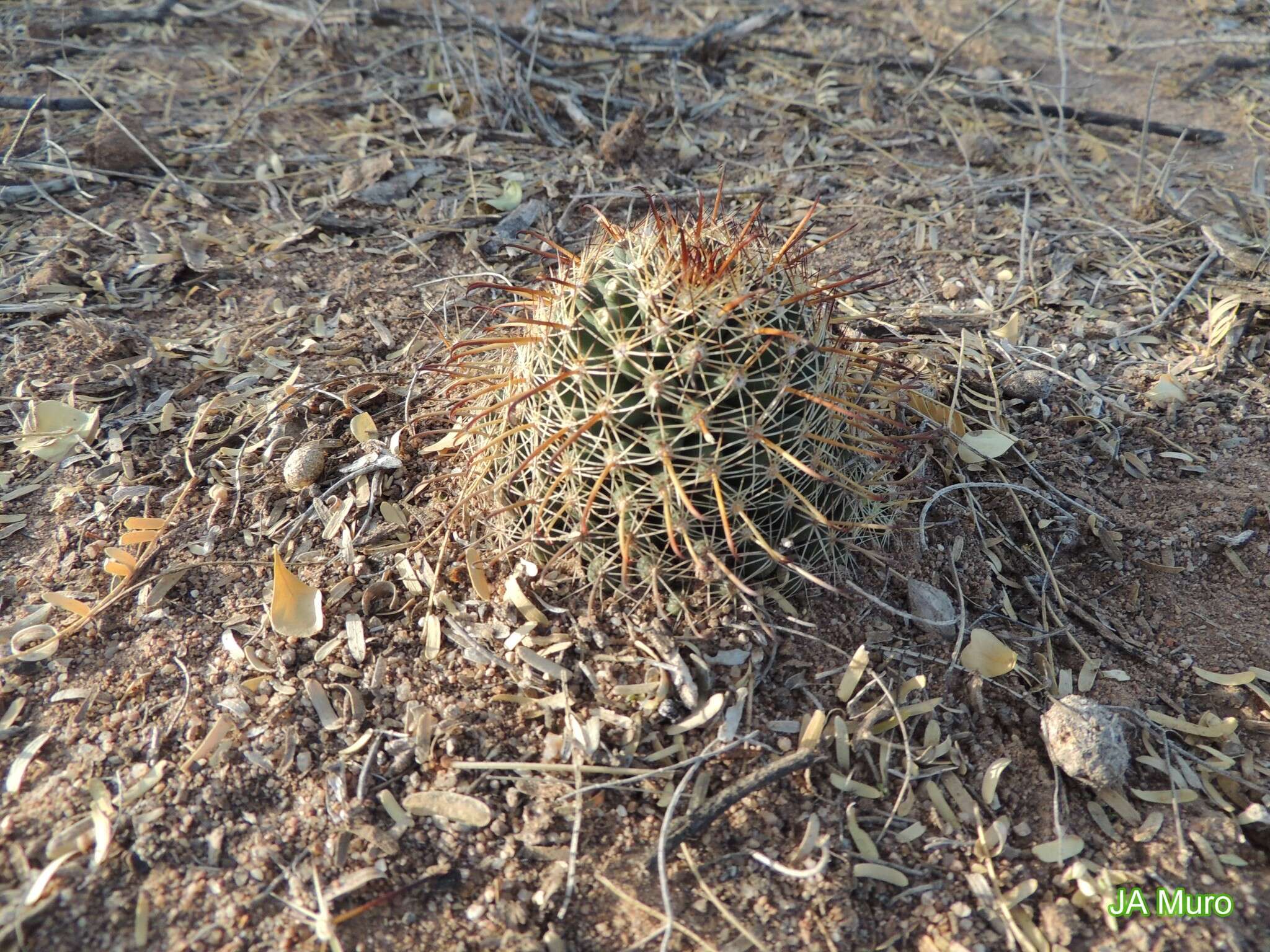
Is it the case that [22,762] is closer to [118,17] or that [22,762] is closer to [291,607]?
[291,607]

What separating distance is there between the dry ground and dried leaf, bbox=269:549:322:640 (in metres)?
0.05

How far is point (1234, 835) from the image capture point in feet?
7.10

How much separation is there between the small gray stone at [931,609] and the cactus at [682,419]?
0.23 meters

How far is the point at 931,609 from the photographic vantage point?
2.50 metres

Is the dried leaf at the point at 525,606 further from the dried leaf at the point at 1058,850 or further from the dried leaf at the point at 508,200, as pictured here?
the dried leaf at the point at 508,200

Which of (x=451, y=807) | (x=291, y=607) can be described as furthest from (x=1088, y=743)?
(x=291, y=607)

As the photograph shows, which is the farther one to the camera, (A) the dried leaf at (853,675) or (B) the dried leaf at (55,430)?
(B) the dried leaf at (55,430)

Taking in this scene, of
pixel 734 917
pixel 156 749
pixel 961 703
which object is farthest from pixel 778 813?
pixel 156 749

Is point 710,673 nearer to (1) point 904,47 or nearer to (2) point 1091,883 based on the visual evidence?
(2) point 1091,883

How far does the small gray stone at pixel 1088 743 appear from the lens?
2.19 m

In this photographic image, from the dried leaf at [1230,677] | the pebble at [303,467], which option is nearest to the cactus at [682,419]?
the pebble at [303,467]

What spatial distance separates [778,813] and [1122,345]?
2.50m

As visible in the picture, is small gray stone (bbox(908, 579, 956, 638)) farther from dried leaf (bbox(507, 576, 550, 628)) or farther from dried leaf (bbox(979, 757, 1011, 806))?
dried leaf (bbox(507, 576, 550, 628))

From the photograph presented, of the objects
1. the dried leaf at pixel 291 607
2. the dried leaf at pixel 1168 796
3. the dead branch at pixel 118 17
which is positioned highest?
the dead branch at pixel 118 17
